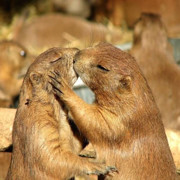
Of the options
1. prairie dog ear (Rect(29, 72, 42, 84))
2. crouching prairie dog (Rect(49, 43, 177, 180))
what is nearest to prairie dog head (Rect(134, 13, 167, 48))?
crouching prairie dog (Rect(49, 43, 177, 180))

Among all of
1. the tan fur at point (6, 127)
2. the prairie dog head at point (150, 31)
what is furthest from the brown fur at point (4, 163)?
the prairie dog head at point (150, 31)

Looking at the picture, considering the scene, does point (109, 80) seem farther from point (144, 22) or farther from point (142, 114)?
point (144, 22)

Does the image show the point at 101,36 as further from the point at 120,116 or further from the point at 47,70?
the point at 120,116

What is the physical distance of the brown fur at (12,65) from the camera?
Answer: 27.9 feet

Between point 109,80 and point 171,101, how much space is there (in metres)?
2.76

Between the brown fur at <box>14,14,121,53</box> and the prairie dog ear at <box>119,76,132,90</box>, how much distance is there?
608cm

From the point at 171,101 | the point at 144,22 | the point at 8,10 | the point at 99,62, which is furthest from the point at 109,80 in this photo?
the point at 8,10

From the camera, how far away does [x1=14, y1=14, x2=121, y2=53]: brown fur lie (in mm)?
10523

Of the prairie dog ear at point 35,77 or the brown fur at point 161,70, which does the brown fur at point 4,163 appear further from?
the brown fur at point 161,70

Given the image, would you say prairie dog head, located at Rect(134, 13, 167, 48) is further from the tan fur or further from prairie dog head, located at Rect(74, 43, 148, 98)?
prairie dog head, located at Rect(74, 43, 148, 98)

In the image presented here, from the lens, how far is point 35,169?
161 inches

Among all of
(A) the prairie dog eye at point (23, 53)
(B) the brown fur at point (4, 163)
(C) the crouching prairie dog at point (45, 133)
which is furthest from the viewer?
(A) the prairie dog eye at point (23, 53)

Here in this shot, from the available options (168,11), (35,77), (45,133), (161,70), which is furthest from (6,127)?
(168,11)

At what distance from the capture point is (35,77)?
434cm
